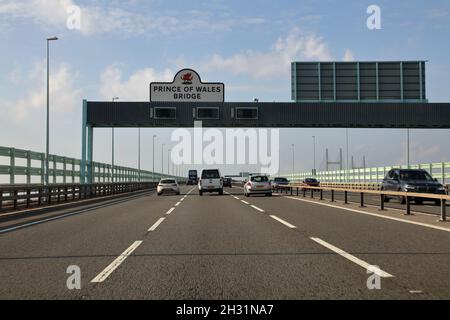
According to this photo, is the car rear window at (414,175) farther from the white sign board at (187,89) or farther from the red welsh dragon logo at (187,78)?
the red welsh dragon logo at (187,78)

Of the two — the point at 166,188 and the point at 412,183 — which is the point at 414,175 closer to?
the point at 412,183

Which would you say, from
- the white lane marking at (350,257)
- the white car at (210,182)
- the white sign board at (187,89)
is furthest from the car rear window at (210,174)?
the white lane marking at (350,257)

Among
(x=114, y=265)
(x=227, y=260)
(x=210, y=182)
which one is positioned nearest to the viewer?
(x=114, y=265)

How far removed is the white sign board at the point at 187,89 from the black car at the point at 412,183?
13.1m

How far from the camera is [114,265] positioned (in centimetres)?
726

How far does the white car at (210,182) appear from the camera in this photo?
3553 cm

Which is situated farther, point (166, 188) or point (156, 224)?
point (166, 188)

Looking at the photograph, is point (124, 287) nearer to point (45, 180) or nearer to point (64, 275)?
point (64, 275)

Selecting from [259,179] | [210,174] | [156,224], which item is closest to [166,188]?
[210,174]

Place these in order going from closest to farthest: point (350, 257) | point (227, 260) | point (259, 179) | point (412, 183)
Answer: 1. point (227, 260)
2. point (350, 257)
3. point (412, 183)
4. point (259, 179)

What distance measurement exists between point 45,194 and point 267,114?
24.2 metres

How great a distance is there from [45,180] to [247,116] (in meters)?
21.1

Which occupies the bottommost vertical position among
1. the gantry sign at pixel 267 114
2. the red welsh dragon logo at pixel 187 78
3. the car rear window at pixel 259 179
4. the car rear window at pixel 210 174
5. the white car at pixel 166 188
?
the white car at pixel 166 188
